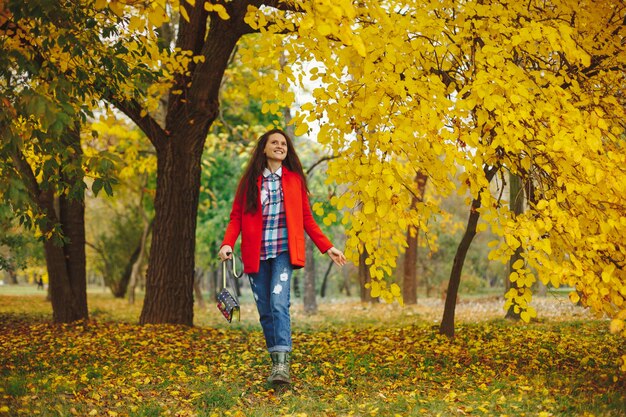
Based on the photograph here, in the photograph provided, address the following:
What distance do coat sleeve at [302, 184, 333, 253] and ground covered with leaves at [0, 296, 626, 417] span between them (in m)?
1.16

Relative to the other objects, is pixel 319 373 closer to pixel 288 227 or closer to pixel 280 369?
pixel 280 369

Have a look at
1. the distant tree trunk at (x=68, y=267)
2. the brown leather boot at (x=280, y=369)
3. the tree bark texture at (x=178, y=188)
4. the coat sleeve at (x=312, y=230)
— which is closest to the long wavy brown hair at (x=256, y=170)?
the coat sleeve at (x=312, y=230)

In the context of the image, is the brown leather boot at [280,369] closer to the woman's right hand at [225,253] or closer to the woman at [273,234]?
the woman at [273,234]

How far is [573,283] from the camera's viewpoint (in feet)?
13.4

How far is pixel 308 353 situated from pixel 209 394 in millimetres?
2051

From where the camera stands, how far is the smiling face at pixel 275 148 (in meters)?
4.98

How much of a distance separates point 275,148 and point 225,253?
96 centimetres

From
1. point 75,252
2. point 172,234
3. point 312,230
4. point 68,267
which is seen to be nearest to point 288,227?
point 312,230

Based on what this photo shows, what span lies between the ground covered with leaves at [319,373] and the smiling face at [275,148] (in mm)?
1862

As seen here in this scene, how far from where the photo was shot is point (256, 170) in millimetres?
5035

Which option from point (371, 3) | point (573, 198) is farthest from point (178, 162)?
point (573, 198)

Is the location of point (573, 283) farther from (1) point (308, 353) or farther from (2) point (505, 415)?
(1) point (308, 353)

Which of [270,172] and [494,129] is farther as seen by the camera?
[270,172]

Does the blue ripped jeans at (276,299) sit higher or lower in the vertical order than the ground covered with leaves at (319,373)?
higher
